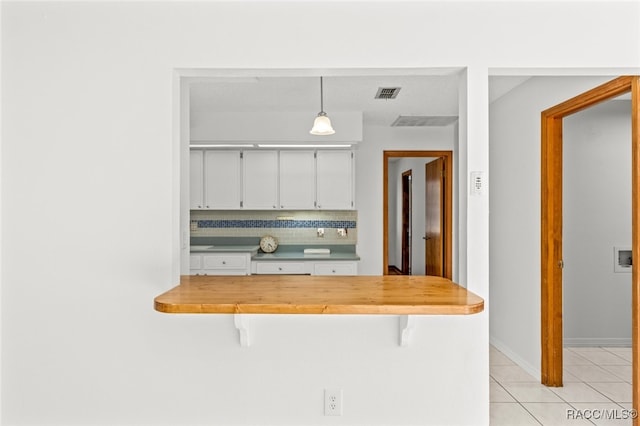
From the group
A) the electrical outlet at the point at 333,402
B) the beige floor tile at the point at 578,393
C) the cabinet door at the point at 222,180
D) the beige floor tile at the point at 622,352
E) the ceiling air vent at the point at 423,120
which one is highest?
the ceiling air vent at the point at 423,120

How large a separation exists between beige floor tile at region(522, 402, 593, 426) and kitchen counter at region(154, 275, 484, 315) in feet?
4.37

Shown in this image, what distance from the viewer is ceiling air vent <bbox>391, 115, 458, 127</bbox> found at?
15.3 ft

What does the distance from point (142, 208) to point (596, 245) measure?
4.17m

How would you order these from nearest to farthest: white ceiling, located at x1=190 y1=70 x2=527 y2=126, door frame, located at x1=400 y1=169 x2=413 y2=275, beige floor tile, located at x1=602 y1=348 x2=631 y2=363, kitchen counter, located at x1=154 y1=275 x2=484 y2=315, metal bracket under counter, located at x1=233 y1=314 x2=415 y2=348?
kitchen counter, located at x1=154 y1=275 x2=484 y2=315
metal bracket under counter, located at x1=233 y1=314 x2=415 y2=348
white ceiling, located at x1=190 y1=70 x2=527 y2=126
beige floor tile, located at x1=602 y1=348 x2=631 y2=363
door frame, located at x1=400 y1=169 x2=413 y2=275

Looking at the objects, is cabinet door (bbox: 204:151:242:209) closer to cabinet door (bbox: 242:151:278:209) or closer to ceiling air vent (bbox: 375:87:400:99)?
cabinet door (bbox: 242:151:278:209)

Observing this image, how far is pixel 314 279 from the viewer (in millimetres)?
2314

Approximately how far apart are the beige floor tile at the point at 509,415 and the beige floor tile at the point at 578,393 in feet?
1.42

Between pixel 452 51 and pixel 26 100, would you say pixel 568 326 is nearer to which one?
pixel 452 51

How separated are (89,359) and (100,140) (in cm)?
→ 109

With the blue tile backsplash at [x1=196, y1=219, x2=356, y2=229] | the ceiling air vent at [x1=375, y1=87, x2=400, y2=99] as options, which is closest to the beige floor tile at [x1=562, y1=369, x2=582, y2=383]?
the blue tile backsplash at [x1=196, y1=219, x2=356, y2=229]

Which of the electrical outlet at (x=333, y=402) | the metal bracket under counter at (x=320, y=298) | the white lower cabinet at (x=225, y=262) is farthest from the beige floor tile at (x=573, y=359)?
the white lower cabinet at (x=225, y=262)

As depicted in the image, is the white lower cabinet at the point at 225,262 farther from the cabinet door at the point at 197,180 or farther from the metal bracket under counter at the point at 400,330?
the metal bracket under counter at the point at 400,330

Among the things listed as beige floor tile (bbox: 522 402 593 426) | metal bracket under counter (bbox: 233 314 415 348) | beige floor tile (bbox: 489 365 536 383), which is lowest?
beige floor tile (bbox: 522 402 593 426)

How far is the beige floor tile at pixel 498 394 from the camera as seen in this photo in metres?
3.03
